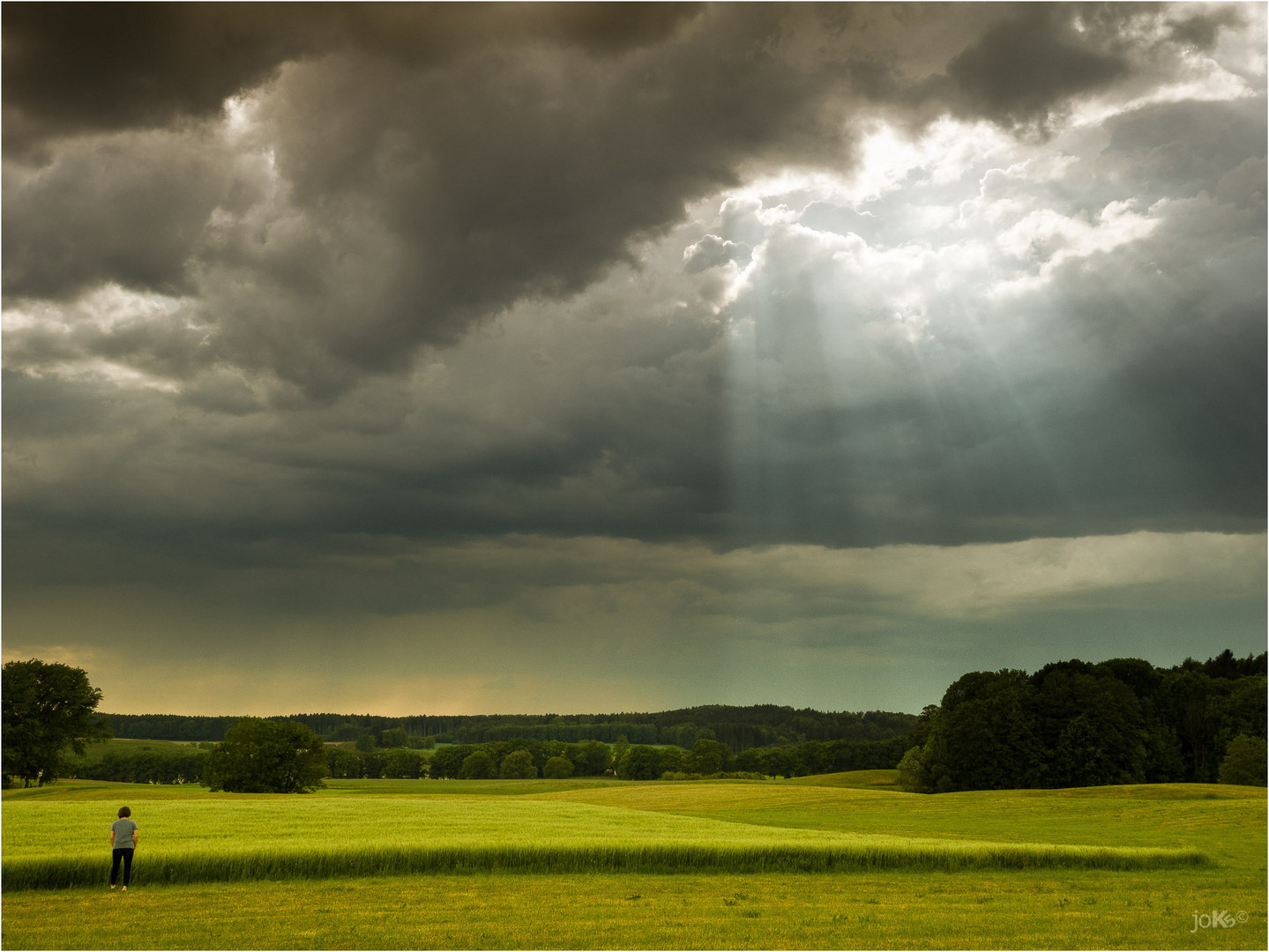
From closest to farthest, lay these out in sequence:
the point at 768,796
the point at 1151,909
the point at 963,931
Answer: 1. the point at 963,931
2. the point at 1151,909
3. the point at 768,796

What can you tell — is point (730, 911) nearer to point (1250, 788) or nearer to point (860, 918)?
point (860, 918)

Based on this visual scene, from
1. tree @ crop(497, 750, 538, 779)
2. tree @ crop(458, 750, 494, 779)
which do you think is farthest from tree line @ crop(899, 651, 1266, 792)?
tree @ crop(458, 750, 494, 779)

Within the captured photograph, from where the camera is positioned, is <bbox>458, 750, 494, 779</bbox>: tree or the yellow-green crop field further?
<bbox>458, 750, 494, 779</bbox>: tree

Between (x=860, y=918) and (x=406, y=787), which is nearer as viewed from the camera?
(x=860, y=918)

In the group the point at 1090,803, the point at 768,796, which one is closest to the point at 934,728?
the point at 768,796

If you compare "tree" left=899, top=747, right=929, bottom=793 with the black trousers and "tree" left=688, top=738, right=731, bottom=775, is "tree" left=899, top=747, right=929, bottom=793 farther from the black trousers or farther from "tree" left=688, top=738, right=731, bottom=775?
the black trousers

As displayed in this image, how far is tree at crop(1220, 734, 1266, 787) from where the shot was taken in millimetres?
86000

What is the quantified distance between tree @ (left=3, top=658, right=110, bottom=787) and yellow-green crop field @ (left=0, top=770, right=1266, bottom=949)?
48.3 metres

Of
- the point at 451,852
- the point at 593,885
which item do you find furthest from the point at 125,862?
the point at 593,885

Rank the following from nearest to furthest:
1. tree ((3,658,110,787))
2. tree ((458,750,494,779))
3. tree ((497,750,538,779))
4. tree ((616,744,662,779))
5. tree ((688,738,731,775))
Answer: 1. tree ((3,658,110,787))
2. tree ((497,750,538,779))
3. tree ((688,738,731,775))
4. tree ((458,750,494,779))
5. tree ((616,744,662,779))

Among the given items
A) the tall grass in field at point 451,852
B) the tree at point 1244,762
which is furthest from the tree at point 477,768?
the tall grass in field at point 451,852

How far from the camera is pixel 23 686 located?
82.8 metres

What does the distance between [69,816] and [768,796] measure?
5714cm

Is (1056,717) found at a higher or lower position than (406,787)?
higher
